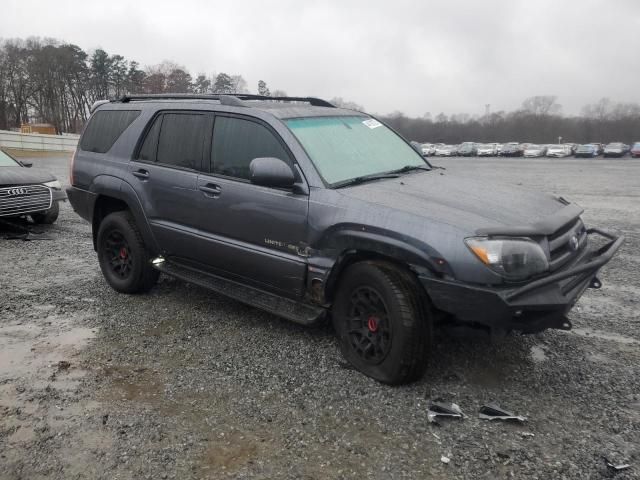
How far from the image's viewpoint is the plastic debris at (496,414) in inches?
127

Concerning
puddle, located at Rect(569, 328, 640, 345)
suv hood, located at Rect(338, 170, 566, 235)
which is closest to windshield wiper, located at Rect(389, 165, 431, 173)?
suv hood, located at Rect(338, 170, 566, 235)

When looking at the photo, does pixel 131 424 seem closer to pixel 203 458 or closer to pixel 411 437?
pixel 203 458

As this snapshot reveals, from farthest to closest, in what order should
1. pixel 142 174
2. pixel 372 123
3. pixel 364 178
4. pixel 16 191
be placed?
pixel 16 191, pixel 142 174, pixel 372 123, pixel 364 178

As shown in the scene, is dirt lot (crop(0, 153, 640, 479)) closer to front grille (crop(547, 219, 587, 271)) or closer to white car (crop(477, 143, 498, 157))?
front grille (crop(547, 219, 587, 271))

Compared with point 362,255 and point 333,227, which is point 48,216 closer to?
point 333,227

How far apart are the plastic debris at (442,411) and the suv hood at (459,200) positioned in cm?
106

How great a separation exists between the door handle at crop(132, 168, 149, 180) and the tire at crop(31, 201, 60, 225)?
4.88 m

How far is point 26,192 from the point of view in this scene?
8680 millimetres

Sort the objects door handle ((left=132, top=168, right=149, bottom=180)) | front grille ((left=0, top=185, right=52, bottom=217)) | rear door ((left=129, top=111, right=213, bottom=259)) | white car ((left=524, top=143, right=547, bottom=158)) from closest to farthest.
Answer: rear door ((left=129, top=111, right=213, bottom=259)) < door handle ((left=132, top=168, right=149, bottom=180)) < front grille ((left=0, top=185, right=52, bottom=217)) < white car ((left=524, top=143, right=547, bottom=158))

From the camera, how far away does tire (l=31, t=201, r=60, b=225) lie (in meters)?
9.28

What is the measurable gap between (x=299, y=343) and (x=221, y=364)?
0.66 metres

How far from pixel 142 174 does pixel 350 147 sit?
201 cm

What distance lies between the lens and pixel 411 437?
3086 mm

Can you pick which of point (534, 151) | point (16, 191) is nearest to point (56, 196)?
point (16, 191)
